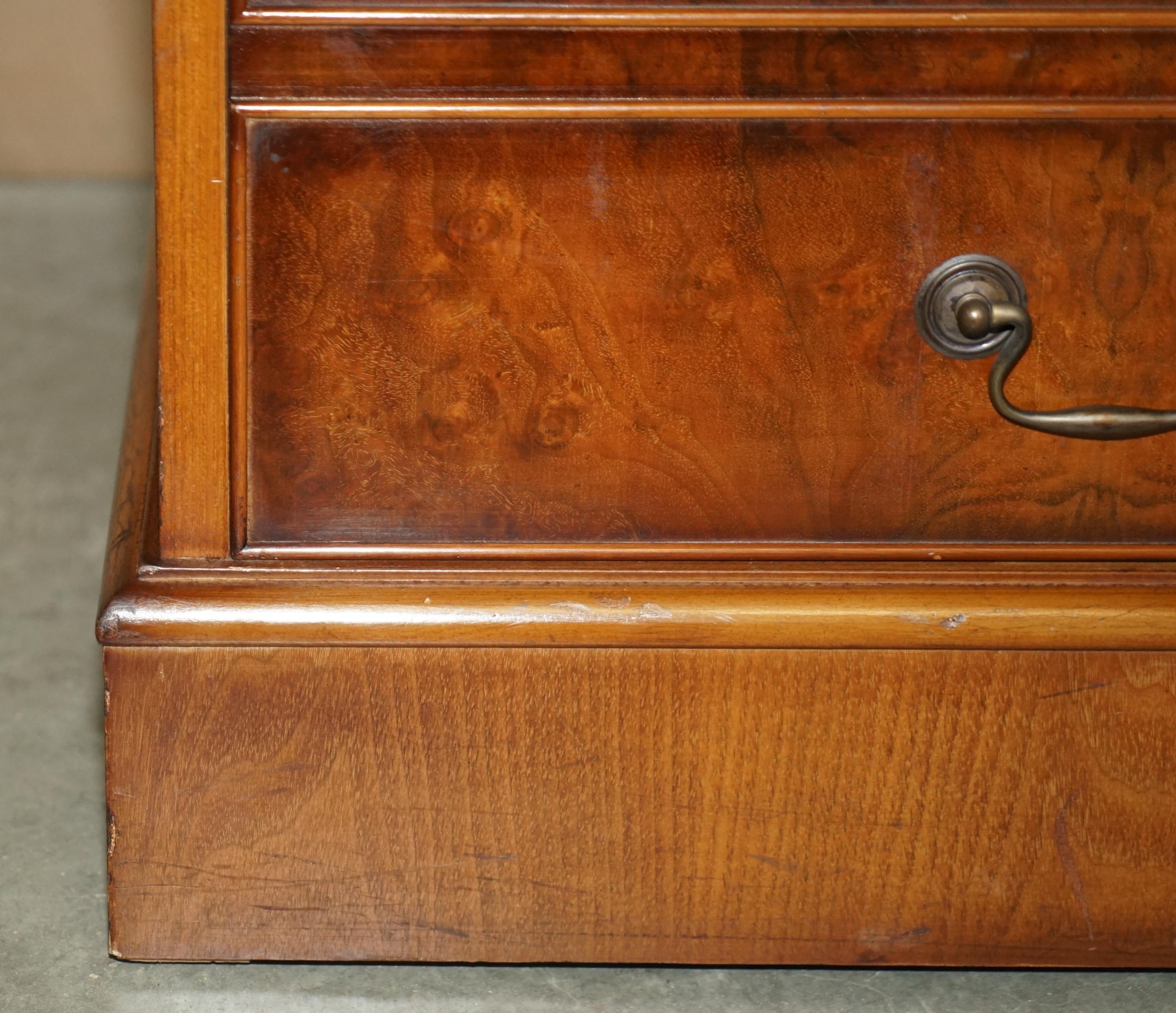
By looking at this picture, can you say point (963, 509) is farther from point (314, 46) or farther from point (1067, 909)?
point (314, 46)

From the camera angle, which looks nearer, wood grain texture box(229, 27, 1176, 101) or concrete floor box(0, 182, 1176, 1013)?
wood grain texture box(229, 27, 1176, 101)

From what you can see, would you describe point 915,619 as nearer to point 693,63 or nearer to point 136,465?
point 693,63

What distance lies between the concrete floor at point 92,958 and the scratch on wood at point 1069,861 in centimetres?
5

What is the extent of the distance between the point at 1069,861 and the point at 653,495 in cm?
25

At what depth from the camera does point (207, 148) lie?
586 millimetres

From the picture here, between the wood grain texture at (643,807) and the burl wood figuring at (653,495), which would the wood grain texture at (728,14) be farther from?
the wood grain texture at (643,807)

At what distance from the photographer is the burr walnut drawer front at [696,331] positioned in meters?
0.59

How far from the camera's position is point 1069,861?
659 mm

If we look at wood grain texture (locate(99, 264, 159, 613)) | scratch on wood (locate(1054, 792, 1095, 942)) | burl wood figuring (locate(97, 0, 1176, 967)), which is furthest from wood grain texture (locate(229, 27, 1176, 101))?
scratch on wood (locate(1054, 792, 1095, 942))

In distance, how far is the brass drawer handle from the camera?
59 cm

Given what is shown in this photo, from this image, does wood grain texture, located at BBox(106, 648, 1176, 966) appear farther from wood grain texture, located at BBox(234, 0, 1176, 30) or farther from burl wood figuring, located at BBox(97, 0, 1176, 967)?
wood grain texture, located at BBox(234, 0, 1176, 30)

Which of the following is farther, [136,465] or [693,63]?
[136,465]

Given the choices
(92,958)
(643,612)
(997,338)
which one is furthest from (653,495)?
(92,958)

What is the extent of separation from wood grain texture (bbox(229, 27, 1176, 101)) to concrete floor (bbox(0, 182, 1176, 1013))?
40cm
